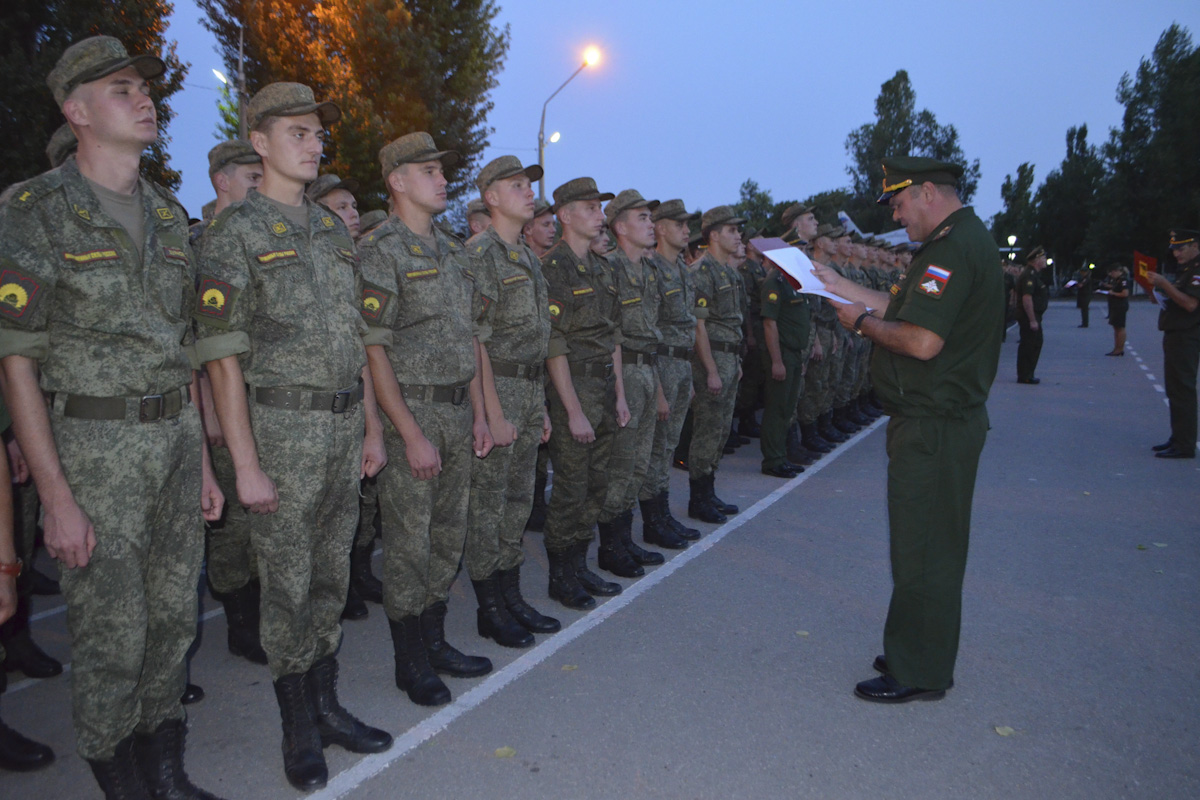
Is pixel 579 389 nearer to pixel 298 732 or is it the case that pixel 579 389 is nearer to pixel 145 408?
pixel 298 732

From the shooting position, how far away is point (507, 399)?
454 cm

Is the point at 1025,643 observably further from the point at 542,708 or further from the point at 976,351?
the point at 542,708

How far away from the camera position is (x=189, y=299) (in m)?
3.03

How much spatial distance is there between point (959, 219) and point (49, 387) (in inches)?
136

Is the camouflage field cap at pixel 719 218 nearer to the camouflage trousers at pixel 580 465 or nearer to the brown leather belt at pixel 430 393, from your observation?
the camouflage trousers at pixel 580 465

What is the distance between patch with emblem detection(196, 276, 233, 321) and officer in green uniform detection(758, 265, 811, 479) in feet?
19.8

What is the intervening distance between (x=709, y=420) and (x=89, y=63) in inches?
195

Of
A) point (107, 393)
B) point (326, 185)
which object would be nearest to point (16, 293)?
point (107, 393)

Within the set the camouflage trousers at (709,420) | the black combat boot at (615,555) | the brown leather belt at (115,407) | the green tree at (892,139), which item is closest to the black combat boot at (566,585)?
the black combat boot at (615,555)

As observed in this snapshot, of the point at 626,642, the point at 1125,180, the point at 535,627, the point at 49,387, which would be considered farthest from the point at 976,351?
the point at 1125,180

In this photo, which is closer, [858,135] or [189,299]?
[189,299]

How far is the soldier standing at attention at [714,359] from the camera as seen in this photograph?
6.89 meters

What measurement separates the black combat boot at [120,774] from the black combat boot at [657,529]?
377 cm

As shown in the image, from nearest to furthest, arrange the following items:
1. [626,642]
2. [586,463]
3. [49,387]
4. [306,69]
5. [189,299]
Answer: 1. [49,387]
2. [189,299]
3. [626,642]
4. [586,463]
5. [306,69]
